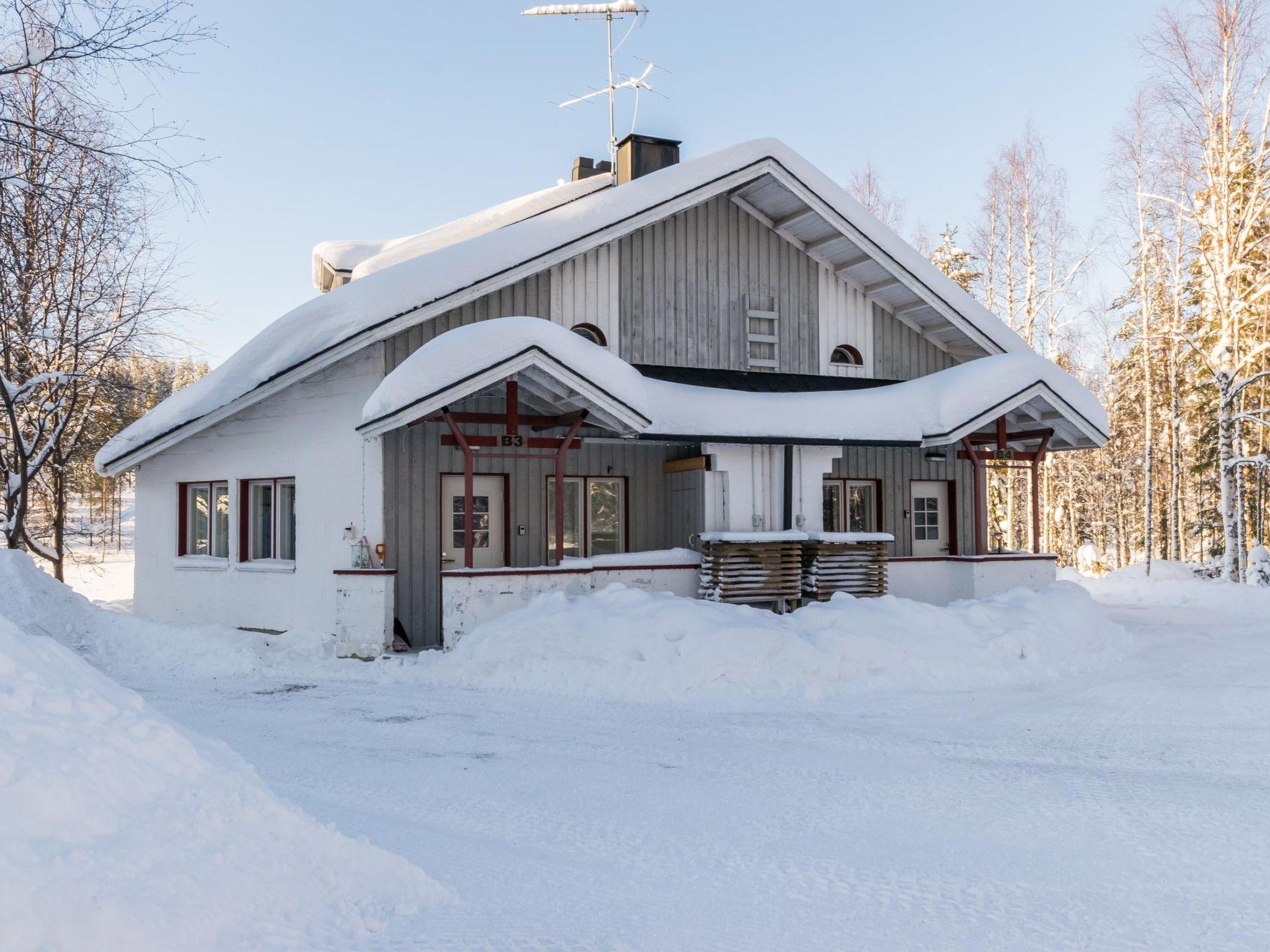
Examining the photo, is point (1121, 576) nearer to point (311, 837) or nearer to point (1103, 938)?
point (1103, 938)

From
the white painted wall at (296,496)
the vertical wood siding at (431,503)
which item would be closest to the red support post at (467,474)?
the vertical wood siding at (431,503)

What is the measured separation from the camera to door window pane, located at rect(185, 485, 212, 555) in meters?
14.5

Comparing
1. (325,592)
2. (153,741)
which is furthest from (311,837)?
(325,592)

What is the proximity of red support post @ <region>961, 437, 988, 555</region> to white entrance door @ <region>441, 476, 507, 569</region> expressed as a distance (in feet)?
23.0

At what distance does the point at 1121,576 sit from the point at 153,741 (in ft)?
69.2

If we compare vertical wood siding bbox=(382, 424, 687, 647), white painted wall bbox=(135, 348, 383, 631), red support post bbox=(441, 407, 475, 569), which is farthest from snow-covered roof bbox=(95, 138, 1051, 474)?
vertical wood siding bbox=(382, 424, 687, 647)

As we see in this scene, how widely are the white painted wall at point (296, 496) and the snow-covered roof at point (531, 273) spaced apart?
27.4 inches

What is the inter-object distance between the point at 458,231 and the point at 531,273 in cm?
624

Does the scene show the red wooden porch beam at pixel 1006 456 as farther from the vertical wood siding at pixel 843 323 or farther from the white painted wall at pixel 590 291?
the white painted wall at pixel 590 291

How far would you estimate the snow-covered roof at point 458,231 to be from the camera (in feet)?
57.3

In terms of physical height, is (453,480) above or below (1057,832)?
above

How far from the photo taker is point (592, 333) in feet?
44.9

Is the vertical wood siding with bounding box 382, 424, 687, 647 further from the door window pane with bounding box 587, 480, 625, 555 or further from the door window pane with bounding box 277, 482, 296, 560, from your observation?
the door window pane with bounding box 277, 482, 296, 560

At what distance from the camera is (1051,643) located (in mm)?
11008
